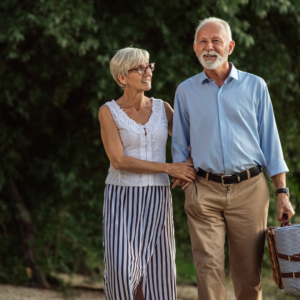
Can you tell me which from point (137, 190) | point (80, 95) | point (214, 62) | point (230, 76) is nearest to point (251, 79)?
point (230, 76)

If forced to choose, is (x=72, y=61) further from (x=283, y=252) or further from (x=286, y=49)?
(x=283, y=252)

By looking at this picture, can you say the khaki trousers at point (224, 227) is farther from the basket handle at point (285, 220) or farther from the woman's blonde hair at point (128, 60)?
the woman's blonde hair at point (128, 60)

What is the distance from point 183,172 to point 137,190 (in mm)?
313

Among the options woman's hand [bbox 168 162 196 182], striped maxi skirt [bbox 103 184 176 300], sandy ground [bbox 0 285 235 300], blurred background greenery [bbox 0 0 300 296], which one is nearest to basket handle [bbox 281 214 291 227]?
woman's hand [bbox 168 162 196 182]

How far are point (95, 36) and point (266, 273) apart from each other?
359 cm

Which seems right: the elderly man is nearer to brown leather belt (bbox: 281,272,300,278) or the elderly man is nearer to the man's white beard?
the man's white beard

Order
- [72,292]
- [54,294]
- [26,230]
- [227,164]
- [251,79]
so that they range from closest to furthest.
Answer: [227,164] → [251,79] → [54,294] → [72,292] → [26,230]

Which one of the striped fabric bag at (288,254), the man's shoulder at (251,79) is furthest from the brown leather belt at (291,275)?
the man's shoulder at (251,79)

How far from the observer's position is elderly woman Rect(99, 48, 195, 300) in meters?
3.01

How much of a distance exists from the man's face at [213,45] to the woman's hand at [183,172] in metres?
0.60

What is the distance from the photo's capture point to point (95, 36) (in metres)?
5.16

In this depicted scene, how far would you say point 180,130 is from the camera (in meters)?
3.07

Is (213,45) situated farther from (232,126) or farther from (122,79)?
(122,79)

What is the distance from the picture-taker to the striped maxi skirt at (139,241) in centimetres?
297
